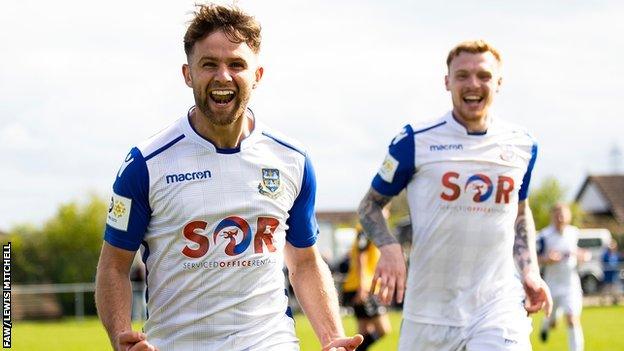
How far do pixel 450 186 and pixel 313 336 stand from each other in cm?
1662

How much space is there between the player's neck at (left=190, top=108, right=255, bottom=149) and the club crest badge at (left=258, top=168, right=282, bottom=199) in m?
0.19

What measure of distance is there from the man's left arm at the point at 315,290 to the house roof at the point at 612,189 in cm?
6958

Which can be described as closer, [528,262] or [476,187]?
[476,187]

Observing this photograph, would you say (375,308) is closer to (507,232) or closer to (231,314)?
(507,232)

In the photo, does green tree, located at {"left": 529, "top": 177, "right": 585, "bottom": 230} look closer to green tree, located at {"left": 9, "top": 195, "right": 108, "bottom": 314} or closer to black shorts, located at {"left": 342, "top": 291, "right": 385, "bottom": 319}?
green tree, located at {"left": 9, "top": 195, "right": 108, "bottom": 314}

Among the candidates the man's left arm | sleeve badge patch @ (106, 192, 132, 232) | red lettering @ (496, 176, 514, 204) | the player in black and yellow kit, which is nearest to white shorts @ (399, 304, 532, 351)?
red lettering @ (496, 176, 514, 204)

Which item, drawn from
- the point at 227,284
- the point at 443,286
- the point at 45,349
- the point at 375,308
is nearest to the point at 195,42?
the point at 227,284

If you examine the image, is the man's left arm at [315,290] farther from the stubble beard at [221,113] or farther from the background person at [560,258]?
the background person at [560,258]

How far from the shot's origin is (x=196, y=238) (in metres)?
5.23

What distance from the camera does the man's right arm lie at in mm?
5082

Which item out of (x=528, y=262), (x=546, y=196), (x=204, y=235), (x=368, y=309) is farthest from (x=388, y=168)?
(x=546, y=196)

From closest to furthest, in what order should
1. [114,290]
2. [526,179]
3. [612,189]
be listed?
[114,290], [526,179], [612,189]

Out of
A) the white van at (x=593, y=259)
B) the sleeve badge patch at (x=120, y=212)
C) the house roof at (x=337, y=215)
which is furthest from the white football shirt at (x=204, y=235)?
the house roof at (x=337, y=215)

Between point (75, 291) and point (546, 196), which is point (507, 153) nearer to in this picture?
point (75, 291)
